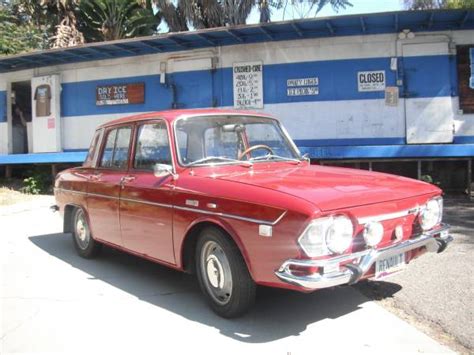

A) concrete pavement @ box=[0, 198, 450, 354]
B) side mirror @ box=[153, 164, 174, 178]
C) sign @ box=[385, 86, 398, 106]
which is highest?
sign @ box=[385, 86, 398, 106]

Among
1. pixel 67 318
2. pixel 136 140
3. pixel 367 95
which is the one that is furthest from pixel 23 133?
pixel 67 318

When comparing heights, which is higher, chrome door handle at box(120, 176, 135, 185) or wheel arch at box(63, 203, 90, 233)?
chrome door handle at box(120, 176, 135, 185)

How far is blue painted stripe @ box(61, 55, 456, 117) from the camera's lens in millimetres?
10844

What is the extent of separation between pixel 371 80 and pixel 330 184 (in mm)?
7488

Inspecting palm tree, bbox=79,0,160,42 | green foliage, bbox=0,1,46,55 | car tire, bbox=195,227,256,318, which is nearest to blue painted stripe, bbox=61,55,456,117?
palm tree, bbox=79,0,160,42

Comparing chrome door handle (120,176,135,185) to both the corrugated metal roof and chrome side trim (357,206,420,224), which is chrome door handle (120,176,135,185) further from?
the corrugated metal roof

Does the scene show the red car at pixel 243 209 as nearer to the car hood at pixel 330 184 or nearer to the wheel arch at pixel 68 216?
the car hood at pixel 330 184

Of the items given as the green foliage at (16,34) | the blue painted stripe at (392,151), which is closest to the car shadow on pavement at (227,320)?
the blue painted stripe at (392,151)

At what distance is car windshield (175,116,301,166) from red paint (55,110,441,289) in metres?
0.10

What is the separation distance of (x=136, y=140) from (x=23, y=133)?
11.5m

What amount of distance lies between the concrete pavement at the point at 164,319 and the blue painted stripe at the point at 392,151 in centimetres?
568

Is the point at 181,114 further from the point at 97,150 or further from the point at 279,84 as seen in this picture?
the point at 279,84

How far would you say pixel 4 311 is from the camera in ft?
15.7

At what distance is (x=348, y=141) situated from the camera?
1122 centimetres
